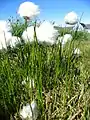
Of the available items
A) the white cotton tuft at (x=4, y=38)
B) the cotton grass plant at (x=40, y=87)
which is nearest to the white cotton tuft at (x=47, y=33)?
the cotton grass plant at (x=40, y=87)

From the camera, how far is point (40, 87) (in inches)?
30.8

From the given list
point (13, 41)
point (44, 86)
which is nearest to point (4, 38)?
point (13, 41)

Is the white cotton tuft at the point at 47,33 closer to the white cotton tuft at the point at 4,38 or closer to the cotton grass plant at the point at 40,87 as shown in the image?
the cotton grass plant at the point at 40,87

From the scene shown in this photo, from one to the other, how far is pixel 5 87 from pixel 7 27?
0.25 meters

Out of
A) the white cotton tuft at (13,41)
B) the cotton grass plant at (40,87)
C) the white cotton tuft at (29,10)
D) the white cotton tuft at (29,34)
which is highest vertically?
the white cotton tuft at (29,10)

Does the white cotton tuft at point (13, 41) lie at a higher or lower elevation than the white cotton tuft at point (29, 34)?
lower

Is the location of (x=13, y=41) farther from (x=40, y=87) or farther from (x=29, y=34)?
(x=40, y=87)

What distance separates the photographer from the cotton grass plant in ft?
2.69

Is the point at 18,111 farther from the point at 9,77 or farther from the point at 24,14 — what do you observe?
the point at 24,14

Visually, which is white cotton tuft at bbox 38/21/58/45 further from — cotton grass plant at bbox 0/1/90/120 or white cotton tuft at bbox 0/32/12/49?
white cotton tuft at bbox 0/32/12/49

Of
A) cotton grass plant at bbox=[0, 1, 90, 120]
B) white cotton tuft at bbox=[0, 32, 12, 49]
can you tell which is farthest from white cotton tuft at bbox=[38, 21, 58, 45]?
white cotton tuft at bbox=[0, 32, 12, 49]

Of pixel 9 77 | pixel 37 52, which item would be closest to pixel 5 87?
pixel 9 77

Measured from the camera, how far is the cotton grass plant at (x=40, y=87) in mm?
821

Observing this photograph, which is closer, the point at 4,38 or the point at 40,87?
the point at 40,87
